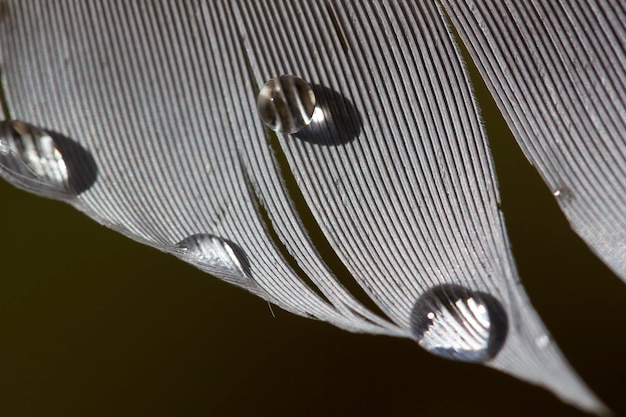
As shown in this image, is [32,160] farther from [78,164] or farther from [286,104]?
[286,104]

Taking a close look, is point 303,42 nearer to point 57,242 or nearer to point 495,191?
point 495,191

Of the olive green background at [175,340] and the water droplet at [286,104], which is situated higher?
the water droplet at [286,104]

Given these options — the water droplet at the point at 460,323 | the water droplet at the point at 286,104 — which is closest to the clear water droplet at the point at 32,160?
the water droplet at the point at 286,104

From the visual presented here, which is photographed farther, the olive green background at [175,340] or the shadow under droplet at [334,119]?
the olive green background at [175,340]

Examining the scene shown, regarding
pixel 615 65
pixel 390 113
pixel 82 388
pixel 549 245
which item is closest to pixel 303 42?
pixel 390 113

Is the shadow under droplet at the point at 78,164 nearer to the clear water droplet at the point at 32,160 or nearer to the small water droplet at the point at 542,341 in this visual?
the clear water droplet at the point at 32,160

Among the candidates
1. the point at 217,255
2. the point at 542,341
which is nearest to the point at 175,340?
the point at 217,255
